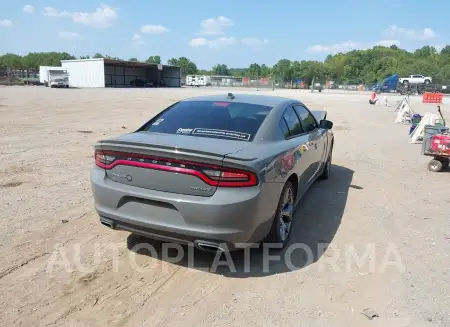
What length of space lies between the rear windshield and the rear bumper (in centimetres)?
78

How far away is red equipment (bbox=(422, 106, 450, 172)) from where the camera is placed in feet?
24.2

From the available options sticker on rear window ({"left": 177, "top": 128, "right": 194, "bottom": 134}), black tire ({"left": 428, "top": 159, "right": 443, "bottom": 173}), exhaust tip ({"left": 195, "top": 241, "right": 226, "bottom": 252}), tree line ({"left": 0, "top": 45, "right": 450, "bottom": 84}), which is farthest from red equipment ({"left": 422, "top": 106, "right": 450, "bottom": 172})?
tree line ({"left": 0, "top": 45, "right": 450, "bottom": 84})

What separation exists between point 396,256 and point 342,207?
4.83 ft

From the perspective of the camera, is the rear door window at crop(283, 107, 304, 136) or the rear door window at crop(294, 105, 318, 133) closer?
the rear door window at crop(283, 107, 304, 136)

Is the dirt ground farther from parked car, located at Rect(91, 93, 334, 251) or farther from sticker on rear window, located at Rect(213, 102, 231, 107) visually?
sticker on rear window, located at Rect(213, 102, 231, 107)

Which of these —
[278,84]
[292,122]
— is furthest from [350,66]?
[292,122]

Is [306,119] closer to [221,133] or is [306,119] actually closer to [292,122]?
[292,122]

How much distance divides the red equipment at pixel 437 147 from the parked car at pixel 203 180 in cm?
471

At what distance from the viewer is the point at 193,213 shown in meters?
3.07

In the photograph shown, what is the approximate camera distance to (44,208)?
4.80 meters

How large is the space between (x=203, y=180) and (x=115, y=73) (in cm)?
6787

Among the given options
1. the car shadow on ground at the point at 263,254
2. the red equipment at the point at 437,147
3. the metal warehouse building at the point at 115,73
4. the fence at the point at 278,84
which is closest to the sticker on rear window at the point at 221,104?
the car shadow on ground at the point at 263,254

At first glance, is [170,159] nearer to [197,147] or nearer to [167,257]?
[197,147]

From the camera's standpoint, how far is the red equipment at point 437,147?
7387 mm
